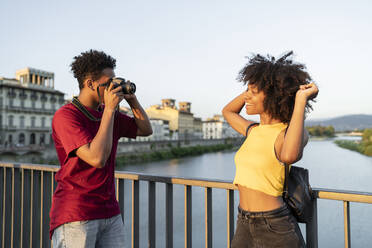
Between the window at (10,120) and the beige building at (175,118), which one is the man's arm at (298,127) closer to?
the window at (10,120)

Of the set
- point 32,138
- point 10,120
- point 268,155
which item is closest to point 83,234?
point 268,155

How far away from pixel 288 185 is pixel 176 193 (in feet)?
Result: 67.5

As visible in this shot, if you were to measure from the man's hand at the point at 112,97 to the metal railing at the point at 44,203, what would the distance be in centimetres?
71

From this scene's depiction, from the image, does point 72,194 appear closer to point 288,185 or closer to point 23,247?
point 288,185

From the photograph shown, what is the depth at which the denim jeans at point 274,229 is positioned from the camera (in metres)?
1.25

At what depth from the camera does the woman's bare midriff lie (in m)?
1.29

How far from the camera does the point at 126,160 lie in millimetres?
34656

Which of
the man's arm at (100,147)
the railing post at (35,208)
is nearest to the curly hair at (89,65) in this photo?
the man's arm at (100,147)

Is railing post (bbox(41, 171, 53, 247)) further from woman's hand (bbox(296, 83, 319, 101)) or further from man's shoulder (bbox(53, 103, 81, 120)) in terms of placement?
woman's hand (bbox(296, 83, 319, 101))

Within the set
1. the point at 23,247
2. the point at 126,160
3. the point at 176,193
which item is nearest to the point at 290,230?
the point at 23,247

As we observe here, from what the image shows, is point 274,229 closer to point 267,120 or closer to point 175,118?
point 267,120

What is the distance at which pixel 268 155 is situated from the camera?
4.21 ft

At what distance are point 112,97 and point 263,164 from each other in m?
0.76

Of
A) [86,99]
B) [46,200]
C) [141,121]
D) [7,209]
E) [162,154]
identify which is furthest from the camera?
[162,154]
